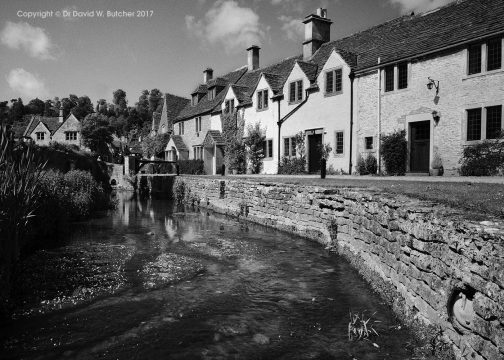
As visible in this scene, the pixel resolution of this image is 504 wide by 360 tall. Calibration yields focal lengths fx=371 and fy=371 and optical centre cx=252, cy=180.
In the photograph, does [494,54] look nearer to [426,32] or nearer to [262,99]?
[426,32]

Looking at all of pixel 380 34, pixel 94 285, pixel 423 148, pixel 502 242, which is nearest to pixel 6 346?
pixel 94 285

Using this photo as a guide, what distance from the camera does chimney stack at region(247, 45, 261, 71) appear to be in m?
38.1

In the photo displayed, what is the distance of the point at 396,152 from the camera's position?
63.7 feet

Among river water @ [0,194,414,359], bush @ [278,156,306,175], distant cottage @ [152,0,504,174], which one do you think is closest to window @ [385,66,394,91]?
distant cottage @ [152,0,504,174]

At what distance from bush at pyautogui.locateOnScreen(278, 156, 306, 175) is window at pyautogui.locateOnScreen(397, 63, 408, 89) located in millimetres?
7814

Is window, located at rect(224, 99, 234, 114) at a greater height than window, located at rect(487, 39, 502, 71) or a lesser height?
greater

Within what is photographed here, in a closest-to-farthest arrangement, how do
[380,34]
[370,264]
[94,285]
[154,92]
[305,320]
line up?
[305,320] → [94,285] → [370,264] → [380,34] → [154,92]

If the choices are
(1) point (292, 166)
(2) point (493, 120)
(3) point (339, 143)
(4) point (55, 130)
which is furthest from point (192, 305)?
(4) point (55, 130)

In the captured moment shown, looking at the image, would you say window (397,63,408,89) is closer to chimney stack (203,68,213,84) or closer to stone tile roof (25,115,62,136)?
chimney stack (203,68,213,84)

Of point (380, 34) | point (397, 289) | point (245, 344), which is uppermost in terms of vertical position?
point (380, 34)

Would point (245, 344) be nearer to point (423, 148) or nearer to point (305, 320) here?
point (305, 320)

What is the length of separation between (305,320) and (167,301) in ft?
7.80

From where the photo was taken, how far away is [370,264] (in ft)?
25.2

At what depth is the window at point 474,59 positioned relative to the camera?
1670 cm
